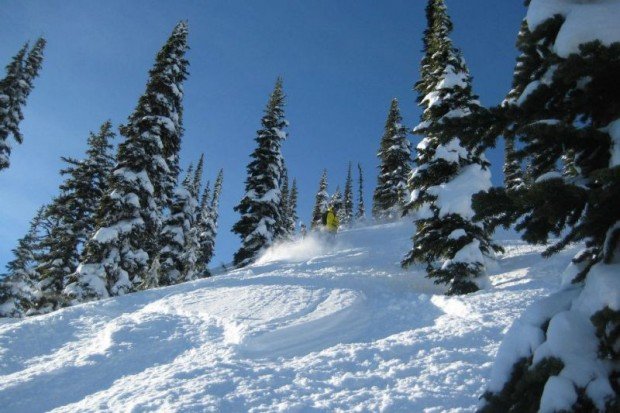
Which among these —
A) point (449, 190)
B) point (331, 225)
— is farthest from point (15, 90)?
point (449, 190)

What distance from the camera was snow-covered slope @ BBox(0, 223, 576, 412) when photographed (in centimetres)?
644

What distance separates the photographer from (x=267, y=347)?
887 centimetres

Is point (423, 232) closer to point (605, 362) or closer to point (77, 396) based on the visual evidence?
point (77, 396)

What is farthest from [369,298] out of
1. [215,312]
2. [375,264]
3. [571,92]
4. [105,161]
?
[105,161]

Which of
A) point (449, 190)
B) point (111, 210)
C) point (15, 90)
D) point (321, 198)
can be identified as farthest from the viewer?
point (321, 198)

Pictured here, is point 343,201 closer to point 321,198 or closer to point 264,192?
point 321,198

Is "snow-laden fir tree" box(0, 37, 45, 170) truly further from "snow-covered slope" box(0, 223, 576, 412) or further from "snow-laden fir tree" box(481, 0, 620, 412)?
"snow-laden fir tree" box(481, 0, 620, 412)

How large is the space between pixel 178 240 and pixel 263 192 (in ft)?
29.6

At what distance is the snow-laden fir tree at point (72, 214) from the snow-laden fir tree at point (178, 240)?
7.00 metres

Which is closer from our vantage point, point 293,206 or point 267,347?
point 267,347

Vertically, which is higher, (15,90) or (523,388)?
(15,90)

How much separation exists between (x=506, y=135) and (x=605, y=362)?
2347 mm

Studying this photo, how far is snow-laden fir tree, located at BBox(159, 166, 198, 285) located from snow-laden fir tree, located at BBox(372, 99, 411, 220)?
18718 millimetres

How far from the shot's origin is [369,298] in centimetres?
1227
